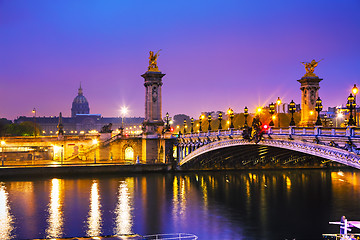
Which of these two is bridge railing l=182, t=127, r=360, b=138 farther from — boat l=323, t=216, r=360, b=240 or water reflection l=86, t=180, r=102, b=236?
water reflection l=86, t=180, r=102, b=236

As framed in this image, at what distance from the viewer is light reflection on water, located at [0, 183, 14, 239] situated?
122ft

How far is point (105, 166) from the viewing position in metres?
71.4

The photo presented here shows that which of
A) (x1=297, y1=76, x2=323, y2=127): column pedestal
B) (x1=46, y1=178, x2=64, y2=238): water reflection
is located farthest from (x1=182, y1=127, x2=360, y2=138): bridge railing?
(x1=297, y1=76, x2=323, y2=127): column pedestal

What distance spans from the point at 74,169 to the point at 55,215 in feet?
87.6

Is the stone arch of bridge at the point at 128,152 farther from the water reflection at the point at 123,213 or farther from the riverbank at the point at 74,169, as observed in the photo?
the water reflection at the point at 123,213

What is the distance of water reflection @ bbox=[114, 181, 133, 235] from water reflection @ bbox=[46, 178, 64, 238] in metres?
4.26

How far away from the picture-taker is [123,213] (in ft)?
146

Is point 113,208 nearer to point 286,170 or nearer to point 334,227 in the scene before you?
point 334,227

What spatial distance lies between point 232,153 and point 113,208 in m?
25.0

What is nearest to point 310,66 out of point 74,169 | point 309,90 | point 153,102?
point 309,90

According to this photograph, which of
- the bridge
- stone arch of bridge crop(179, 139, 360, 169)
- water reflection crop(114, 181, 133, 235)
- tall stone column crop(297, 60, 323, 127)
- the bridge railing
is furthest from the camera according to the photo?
tall stone column crop(297, 60, 323, 127)

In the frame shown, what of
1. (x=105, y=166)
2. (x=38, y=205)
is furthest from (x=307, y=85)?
(x=38, y=205)

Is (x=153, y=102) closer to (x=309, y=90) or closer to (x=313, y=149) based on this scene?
(x=309, y=90)

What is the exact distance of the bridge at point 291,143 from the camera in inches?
1264
